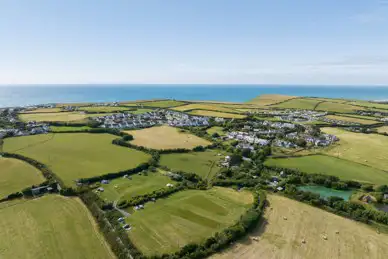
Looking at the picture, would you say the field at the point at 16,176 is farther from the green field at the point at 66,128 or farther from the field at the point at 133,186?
the green field at the point at 66,128

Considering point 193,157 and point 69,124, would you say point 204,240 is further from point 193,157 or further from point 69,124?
point 69,124

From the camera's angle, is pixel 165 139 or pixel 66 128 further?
pixel 66 128

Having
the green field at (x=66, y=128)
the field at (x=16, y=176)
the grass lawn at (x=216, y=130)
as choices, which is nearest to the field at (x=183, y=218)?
the field at (x=16, y=176)

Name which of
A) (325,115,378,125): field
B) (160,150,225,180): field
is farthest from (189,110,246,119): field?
(160,150,225,180): field

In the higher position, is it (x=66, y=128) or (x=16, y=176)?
(x=66, y=128)

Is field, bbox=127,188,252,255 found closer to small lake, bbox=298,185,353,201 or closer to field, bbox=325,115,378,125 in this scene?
small lake, bbox=298,185,353,201

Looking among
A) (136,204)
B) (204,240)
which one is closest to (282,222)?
(204,240)

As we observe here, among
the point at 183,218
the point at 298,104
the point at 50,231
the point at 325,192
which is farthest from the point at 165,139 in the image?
the point at 298,104

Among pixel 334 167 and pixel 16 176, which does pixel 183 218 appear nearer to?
pixel 16 176
